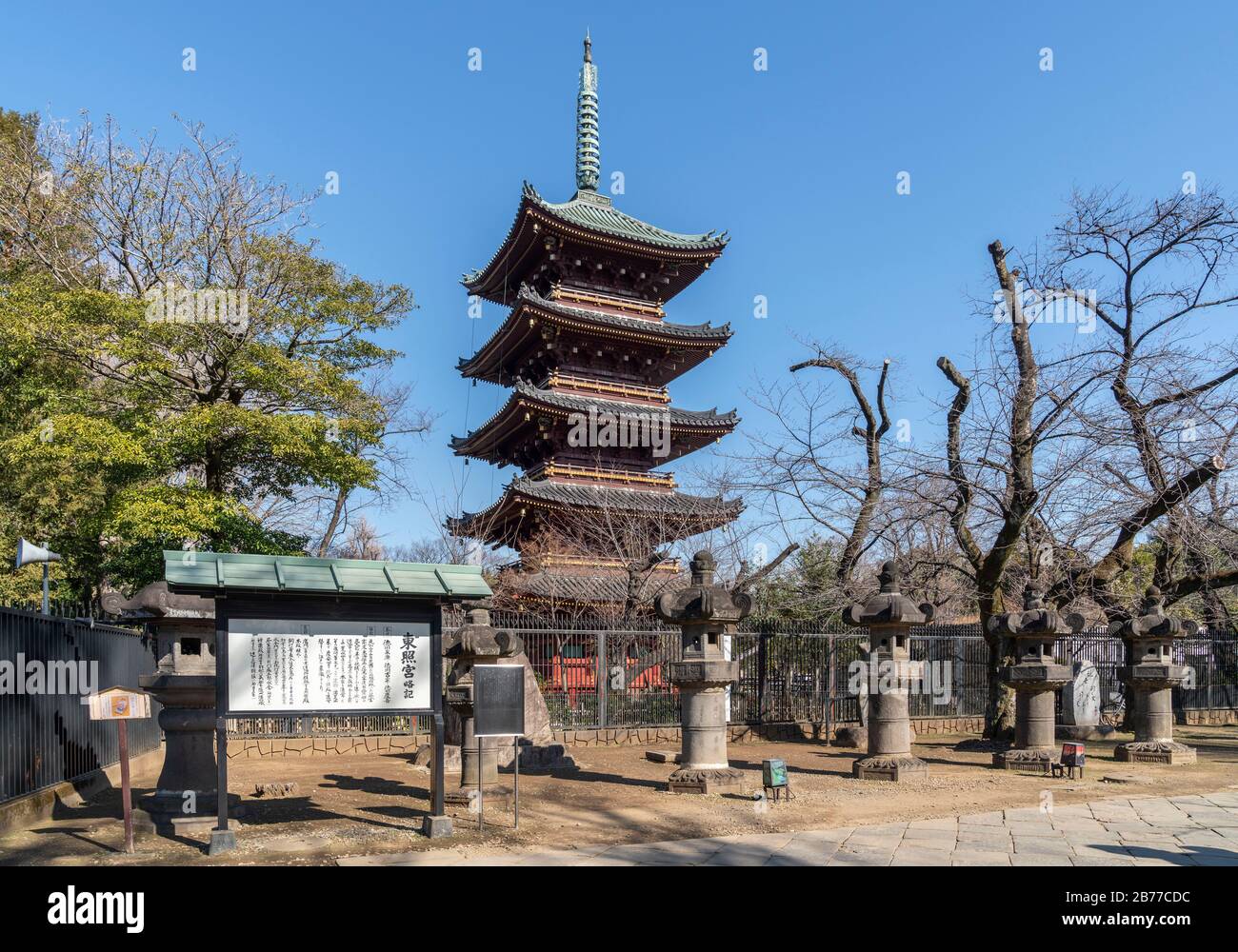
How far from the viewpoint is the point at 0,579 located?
1914cm

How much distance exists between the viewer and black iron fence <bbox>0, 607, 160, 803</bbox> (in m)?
8.93

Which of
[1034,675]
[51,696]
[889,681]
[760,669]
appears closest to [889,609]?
[889,681]

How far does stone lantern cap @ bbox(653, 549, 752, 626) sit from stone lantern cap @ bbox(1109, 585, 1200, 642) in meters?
7.45

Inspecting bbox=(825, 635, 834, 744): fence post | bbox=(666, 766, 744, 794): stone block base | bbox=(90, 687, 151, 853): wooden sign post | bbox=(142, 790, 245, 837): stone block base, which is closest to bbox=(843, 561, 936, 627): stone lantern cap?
bbox=(666, 766, 744, 794): stone block base

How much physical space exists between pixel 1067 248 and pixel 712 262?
16.4 m

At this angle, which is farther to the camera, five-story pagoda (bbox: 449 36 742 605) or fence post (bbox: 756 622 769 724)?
five-story pagoda (bbox: 449 36 742 605)

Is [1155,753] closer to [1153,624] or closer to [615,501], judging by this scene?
[1153,624]

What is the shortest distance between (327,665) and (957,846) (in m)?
5.65

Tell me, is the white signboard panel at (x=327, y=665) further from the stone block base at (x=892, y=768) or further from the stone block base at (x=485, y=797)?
the stone block base at (x=892, y=768)

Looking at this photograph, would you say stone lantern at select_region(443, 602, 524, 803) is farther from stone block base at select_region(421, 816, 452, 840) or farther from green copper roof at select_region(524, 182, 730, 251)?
green copper roof at select_region(524, 182, 730, 251)

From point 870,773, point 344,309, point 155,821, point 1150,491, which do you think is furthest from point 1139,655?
point 344,309

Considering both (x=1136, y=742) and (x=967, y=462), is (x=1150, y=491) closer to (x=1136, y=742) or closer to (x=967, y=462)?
(x=967, y=462)

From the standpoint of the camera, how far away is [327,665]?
8164 millimetres

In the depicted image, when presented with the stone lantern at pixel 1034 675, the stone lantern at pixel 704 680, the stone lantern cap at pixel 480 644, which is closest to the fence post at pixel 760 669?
the stone lantern at pixel 1034 675
